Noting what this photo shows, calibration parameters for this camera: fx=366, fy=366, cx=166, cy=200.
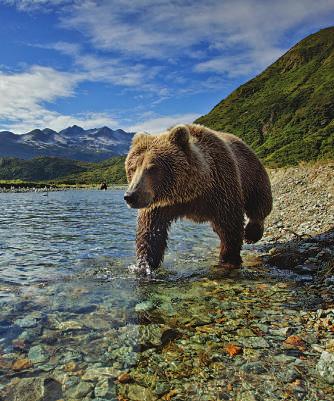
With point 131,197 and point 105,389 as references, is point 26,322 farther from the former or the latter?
point 131,197

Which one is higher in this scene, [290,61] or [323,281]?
[290,61]

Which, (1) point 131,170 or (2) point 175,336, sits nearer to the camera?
(2) point 175,336

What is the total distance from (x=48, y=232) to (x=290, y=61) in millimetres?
199932

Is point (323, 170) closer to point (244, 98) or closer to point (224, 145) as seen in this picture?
point (224, 145)

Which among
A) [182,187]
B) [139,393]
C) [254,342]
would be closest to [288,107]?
[182,187]

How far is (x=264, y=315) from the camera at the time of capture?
5.56 metres

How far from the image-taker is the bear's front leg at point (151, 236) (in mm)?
7547

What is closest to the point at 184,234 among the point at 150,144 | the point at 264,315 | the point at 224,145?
the point at 224,145

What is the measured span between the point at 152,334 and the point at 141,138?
3774mm

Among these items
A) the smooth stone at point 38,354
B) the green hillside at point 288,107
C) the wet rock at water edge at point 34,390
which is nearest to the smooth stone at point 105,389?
the wet rock at water edge at point 34,390

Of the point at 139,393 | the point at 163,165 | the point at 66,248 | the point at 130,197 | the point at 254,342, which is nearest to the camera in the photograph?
the point at 139,393

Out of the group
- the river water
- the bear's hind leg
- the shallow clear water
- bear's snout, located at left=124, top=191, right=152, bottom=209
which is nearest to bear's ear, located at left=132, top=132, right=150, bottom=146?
bear's snout, located at left=124, top=191, right=152, bottom=209

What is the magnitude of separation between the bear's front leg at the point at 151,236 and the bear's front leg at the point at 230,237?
114 cm

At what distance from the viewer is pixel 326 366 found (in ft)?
12.7
